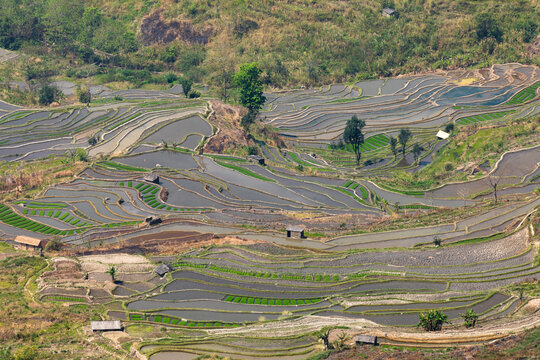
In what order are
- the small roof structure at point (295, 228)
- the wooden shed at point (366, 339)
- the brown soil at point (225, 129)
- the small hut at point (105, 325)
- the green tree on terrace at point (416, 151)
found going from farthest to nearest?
the green tree on terrace at point (416, 151) < the brown soil at point (225, 129) < the small roof structure at point (295, 228) < the small hut at point (105, 325) < the wooden shed at point (366, 339)

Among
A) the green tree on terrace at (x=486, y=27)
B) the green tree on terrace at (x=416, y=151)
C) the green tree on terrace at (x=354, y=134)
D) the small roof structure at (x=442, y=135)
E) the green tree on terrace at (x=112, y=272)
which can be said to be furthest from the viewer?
the green tree on terrace at (x=486, y=27)

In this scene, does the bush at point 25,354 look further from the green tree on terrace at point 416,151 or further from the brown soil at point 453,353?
the green tree on terrace at point 416,151

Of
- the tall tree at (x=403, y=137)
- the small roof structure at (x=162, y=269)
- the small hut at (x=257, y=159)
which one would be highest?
the small roof structure at (x=162, y=269)

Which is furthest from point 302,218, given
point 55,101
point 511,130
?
point 55,101

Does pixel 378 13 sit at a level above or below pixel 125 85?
above

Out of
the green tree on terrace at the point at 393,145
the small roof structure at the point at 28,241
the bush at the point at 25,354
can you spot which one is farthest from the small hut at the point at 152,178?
the bush at the point at 25,354

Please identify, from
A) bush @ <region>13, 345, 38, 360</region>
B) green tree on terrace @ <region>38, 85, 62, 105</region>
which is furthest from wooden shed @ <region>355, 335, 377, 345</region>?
green tree on terrace @ <region>38, 85, 62, 105</region>

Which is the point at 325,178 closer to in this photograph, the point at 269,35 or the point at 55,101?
the point at 55,101
